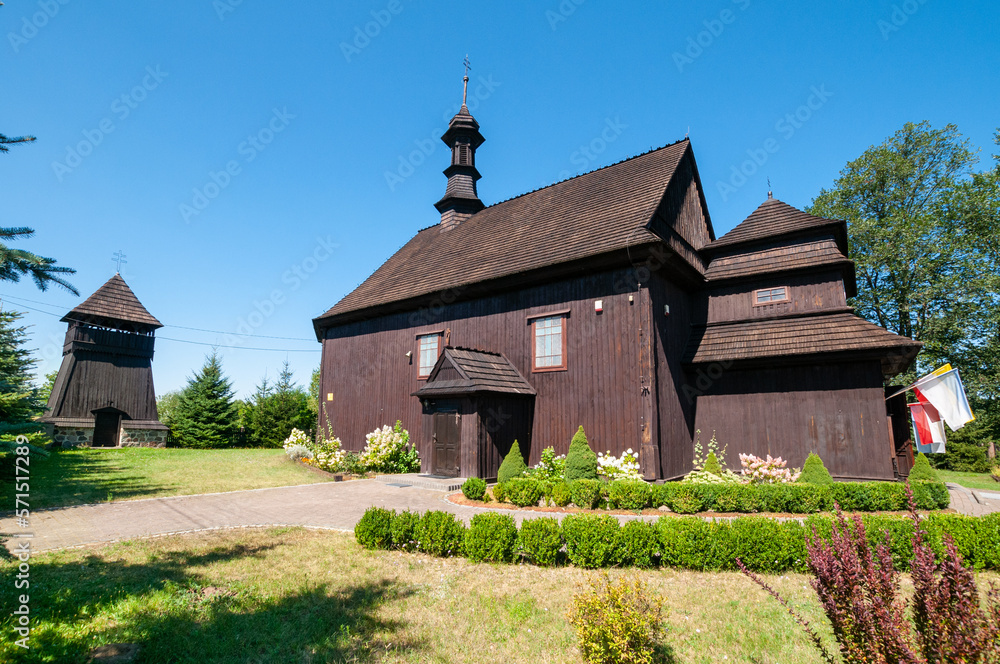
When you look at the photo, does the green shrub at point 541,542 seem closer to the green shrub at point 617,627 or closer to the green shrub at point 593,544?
the green shrub at point 593,544

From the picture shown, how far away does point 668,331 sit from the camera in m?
13.9

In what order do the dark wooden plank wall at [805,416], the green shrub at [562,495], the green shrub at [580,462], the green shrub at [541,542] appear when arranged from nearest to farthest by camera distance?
1. the green shrub at [541,542]
2. the green shrub at [562,495]
3. the green shrub at [580,462]
4. the dark wooden plank wall at [805,416]

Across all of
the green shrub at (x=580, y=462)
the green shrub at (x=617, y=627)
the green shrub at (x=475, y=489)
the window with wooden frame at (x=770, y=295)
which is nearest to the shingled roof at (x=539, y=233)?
the window with wooden frame at (x=770, y=295)

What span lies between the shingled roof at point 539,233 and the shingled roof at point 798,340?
4.34 m

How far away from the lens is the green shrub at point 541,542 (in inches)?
251

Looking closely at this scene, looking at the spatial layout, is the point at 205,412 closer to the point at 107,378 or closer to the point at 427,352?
the point at 107,378

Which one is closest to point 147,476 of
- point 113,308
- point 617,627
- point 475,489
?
point 475,489

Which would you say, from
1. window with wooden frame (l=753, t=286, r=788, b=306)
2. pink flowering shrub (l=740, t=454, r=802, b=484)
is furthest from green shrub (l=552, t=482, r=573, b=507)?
window with wooden frame (l=753, t=286, r=788, b=306)

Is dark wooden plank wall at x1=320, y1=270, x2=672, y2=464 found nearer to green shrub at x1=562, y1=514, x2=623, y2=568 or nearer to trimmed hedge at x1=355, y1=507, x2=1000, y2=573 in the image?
trimmed hedge at x1=355, y1=507, x2=1000, y2=573

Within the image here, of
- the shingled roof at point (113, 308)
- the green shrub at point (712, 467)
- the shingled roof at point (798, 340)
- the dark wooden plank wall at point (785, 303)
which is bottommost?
the green shrub at point (712, 467)

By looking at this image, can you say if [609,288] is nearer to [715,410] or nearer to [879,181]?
[715,410]

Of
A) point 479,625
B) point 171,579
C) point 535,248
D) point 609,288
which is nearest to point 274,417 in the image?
point 535,248

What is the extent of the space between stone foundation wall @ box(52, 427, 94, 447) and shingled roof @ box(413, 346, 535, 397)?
70.0 ft

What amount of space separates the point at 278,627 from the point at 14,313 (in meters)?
15.0
